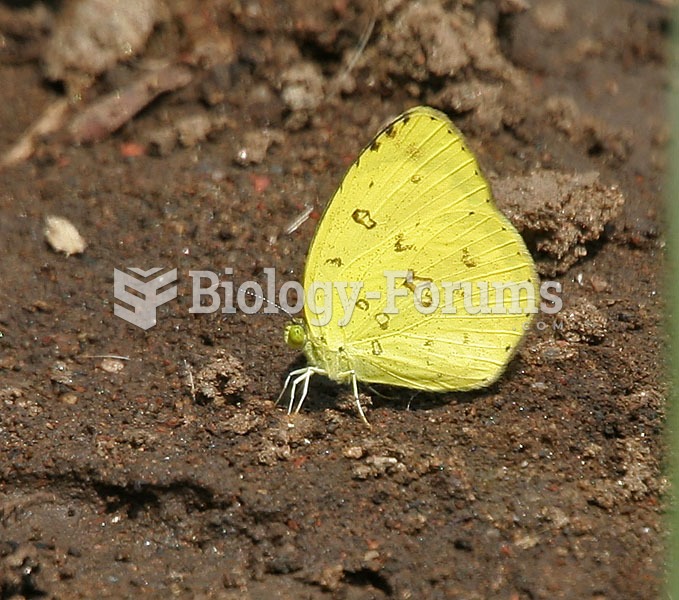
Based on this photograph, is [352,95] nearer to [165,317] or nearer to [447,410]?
[165,317]

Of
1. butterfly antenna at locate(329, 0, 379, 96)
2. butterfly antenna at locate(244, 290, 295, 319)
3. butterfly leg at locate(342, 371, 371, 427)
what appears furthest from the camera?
butterfly antenna at locate(329, 0, 379, 96)

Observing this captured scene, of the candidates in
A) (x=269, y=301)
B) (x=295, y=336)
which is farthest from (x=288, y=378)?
(x=269, y=301)

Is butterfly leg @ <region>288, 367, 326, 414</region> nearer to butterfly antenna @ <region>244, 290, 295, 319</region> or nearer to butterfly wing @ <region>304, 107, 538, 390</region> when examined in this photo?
butterfly wing @ <region>304, 107, 538, 390</region>

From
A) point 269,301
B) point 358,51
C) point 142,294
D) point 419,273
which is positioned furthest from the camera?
point 358,51

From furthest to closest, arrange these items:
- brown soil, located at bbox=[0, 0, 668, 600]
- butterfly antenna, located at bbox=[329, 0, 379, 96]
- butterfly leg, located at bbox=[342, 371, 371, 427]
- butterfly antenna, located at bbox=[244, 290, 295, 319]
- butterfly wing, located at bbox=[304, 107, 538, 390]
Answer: butterfly antenna, located at bbox=[329, 0, 379, 96] < butterfly antenna, located at bbox=[244, 290, 295, 319] < butterfly leg, located at bbox=[342, 371, 371, 427] < butterfly wing, located at bbox=[304, 107, 538, 390] < brown soil, located at bbox=[0, 0, 668, 600]

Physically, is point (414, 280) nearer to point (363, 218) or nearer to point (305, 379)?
point (363, 218)

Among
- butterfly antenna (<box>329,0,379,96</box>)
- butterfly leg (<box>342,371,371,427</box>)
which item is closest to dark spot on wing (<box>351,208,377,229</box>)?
butterfly leg (<box>342,371,371,427</box>)

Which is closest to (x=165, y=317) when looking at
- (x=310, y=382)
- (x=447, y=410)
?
(x=310, y=382)
